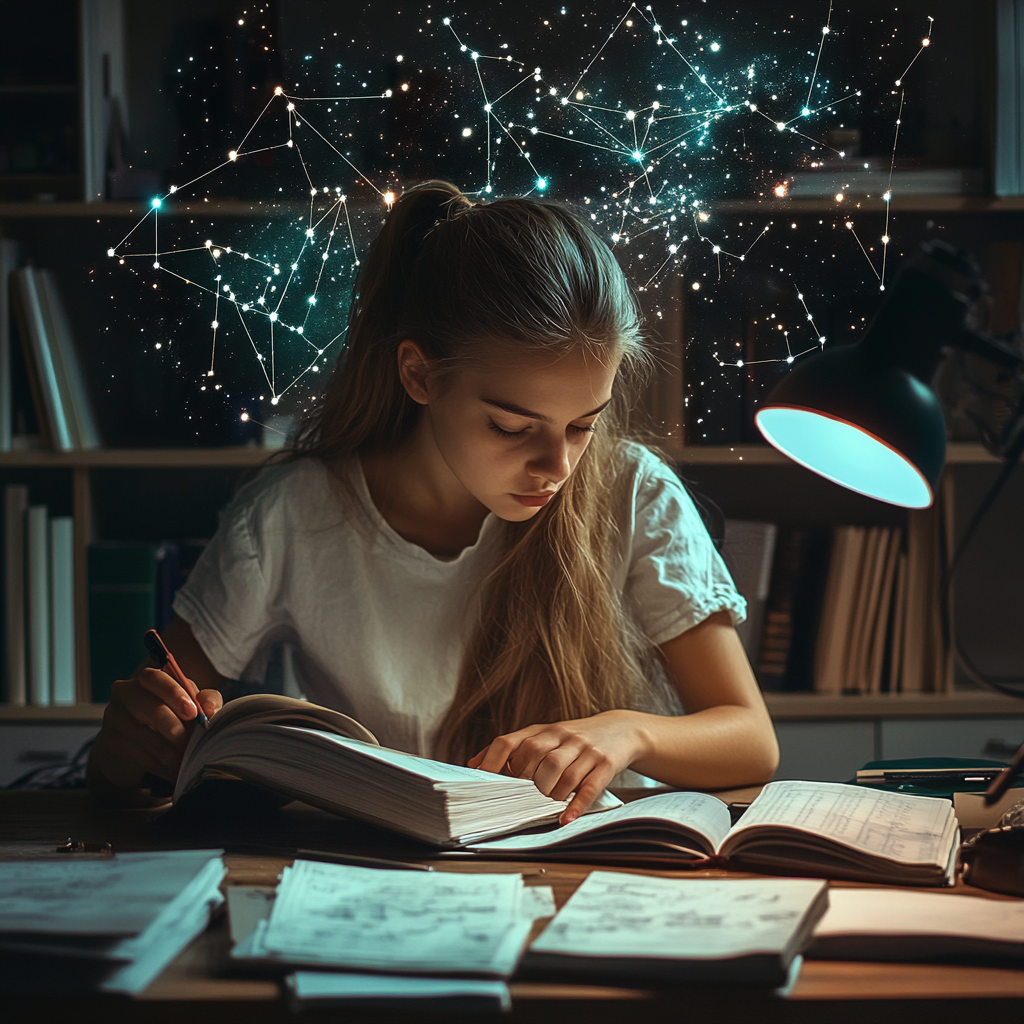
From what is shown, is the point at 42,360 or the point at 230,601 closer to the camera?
the point at 230,601

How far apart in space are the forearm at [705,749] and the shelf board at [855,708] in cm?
73

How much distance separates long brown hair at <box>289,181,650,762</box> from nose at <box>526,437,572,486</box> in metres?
0.10

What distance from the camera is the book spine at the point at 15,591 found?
1.74 m

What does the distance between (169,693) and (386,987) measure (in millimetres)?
455

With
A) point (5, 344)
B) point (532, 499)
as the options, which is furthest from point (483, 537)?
point (5, 344)

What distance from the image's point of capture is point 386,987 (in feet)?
1.61

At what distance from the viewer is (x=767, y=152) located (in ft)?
3.92

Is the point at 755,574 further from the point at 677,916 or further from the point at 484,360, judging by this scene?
the point at 677,916

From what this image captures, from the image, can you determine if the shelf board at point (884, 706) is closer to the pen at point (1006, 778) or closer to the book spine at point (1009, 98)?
the book spine at point (1009, 98)

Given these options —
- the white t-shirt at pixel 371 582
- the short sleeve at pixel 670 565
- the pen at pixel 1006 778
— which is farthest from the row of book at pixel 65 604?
the pen at pixel 1006 778

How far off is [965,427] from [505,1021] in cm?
154

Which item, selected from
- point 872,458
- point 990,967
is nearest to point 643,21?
point 872,458

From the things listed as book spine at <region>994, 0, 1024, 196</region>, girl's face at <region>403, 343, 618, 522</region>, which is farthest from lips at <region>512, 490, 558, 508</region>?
book spine at <region>994, 0, 1024, 196</region>

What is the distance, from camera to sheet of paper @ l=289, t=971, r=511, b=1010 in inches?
19.0
